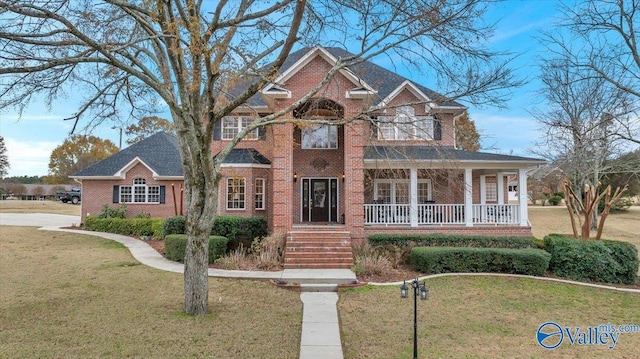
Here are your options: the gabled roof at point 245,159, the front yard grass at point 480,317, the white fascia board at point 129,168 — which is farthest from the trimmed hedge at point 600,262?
the white fascia board at point 129,168

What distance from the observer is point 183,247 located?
13.3 metres

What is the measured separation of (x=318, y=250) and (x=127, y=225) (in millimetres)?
13597

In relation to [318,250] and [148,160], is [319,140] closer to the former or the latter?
[318,250]

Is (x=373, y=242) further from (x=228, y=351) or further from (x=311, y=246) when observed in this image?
(x=228, y=351)

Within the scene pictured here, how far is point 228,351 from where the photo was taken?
593 cm

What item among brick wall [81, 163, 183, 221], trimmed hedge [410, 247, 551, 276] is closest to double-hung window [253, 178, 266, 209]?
brick wall [81, 163, 183, 221]

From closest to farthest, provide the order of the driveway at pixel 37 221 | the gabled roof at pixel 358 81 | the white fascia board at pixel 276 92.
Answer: the white fascia board at pixel 276 92, the gabled roof at pixel 358 81, the driveway at pixel 37 221

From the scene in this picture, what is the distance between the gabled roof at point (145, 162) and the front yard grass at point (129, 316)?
1125 centimetres

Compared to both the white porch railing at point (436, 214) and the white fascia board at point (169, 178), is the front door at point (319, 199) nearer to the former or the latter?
the white porch railing at point (436, 214)

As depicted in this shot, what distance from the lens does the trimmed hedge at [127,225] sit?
19625 millimetres

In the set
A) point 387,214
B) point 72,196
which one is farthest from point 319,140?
point 72,196

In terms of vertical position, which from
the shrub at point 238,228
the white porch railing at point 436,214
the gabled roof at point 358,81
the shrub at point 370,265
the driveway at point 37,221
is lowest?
the shrub at point 370,265

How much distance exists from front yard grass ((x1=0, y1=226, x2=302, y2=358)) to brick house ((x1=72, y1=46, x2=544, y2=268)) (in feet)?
16.0

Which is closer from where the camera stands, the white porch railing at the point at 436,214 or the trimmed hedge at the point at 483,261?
the trimmed hedge at the point at 483,261
